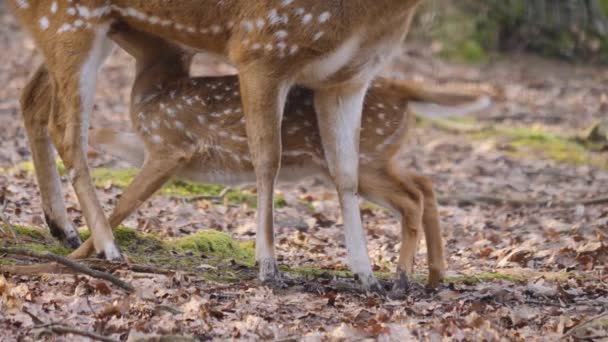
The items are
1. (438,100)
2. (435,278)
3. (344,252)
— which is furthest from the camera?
(344,252)

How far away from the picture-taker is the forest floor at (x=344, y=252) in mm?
4602

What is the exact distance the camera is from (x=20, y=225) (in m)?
6.32

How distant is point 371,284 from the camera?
18.7ft

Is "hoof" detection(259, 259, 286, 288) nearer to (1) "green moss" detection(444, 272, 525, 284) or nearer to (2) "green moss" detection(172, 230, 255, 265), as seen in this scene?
(2) "green moss" detection(172, 230, 255, 265)

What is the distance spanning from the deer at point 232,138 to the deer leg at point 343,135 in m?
0.17

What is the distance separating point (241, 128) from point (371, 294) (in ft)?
5.15

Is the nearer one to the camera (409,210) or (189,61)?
(409,210)

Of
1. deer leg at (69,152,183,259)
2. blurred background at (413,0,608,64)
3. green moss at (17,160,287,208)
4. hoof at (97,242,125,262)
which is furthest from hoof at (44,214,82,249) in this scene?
blurred background at (413,0,608,64)

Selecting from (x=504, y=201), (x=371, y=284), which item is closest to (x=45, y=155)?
(x=371, y=284)

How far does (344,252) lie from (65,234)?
211 centimetres

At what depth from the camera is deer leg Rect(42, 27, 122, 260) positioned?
5.74m

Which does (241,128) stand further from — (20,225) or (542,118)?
(542,118)

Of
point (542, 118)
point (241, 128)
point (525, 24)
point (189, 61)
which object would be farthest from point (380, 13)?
point (525, 24)

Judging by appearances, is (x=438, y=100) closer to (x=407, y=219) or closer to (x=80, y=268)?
(x=407, y=219)
